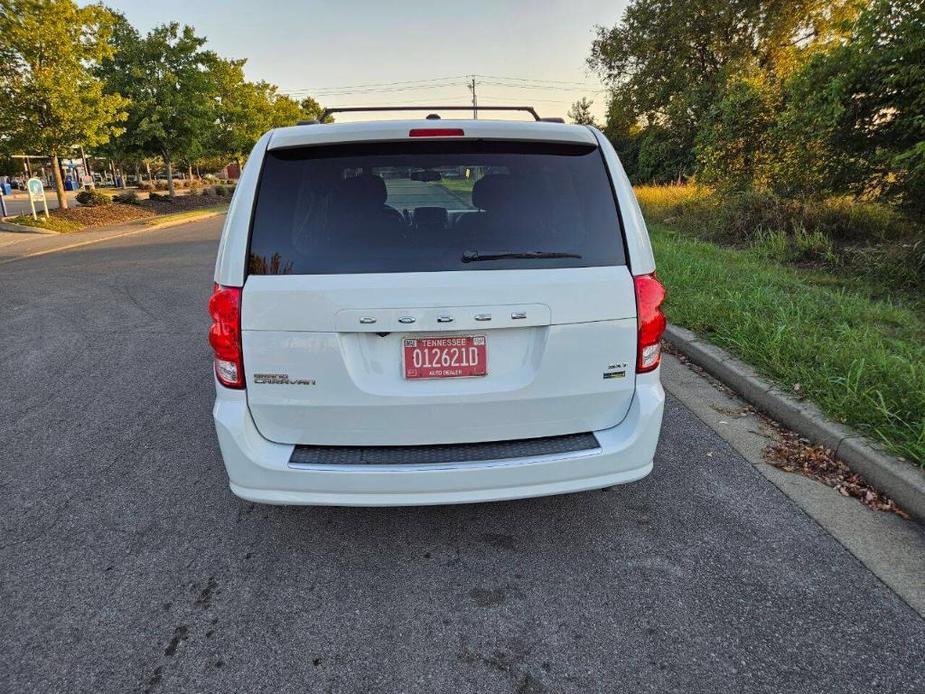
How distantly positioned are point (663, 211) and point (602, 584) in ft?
43.0

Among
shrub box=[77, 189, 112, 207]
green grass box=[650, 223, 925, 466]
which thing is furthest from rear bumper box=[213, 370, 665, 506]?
shrub box=[77, 189, 112, 207]

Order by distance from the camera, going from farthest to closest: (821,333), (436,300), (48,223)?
(48,223)
(821,333)
(436,300)

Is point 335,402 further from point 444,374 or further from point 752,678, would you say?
point 752,678

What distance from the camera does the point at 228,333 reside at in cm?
234

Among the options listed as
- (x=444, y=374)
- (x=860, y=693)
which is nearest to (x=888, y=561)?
(x=860, y=693)

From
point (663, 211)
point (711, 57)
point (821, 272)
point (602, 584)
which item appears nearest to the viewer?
point (602, 584)

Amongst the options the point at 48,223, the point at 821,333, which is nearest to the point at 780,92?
the point at 821,333

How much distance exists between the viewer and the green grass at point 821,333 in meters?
3.58

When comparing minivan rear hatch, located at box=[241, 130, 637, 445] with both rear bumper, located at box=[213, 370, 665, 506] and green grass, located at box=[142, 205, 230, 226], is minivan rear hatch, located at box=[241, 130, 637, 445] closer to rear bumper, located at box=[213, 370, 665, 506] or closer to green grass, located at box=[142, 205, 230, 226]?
rear bumper, located at box=[213, 370, 665, 506]

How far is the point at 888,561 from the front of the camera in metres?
2.60

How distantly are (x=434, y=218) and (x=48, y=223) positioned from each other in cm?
1866

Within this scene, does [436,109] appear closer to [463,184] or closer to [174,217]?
[463,184]

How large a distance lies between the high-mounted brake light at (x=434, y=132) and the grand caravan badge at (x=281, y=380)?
1.09 m

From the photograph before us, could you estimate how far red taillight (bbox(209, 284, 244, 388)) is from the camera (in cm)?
232
